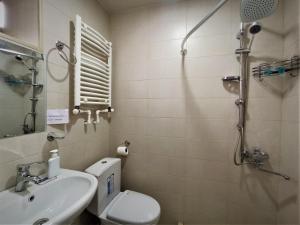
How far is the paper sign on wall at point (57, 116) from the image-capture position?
3.58 feet

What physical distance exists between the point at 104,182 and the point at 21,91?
0.95 m

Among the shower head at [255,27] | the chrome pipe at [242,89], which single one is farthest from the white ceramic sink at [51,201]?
the shower head at [255,27]

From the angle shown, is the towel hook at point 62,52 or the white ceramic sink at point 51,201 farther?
the towel hook at point 62,52

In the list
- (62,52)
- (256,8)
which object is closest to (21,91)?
(62,52)

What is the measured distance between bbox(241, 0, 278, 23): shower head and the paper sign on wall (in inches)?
55.7

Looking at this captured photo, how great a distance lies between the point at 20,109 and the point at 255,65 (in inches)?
72.2

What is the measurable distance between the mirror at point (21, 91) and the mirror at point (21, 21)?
0.22 feet

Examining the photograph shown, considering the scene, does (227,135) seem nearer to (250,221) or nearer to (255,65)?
(255,65)

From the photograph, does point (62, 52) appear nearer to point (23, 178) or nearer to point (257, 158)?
point (23, 178)

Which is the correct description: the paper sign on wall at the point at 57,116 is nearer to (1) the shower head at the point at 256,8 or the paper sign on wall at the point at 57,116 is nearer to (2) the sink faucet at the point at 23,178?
(2) the sink faucet at the point at 23,178

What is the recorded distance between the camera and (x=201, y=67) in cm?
147

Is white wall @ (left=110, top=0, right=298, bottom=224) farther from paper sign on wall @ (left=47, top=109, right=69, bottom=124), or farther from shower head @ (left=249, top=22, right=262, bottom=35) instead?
paper sign on wall @ (left=47, top=109, right=69, bottom=124)

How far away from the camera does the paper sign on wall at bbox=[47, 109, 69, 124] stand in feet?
3.58

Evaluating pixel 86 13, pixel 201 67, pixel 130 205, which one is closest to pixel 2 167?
pixel 130 205
